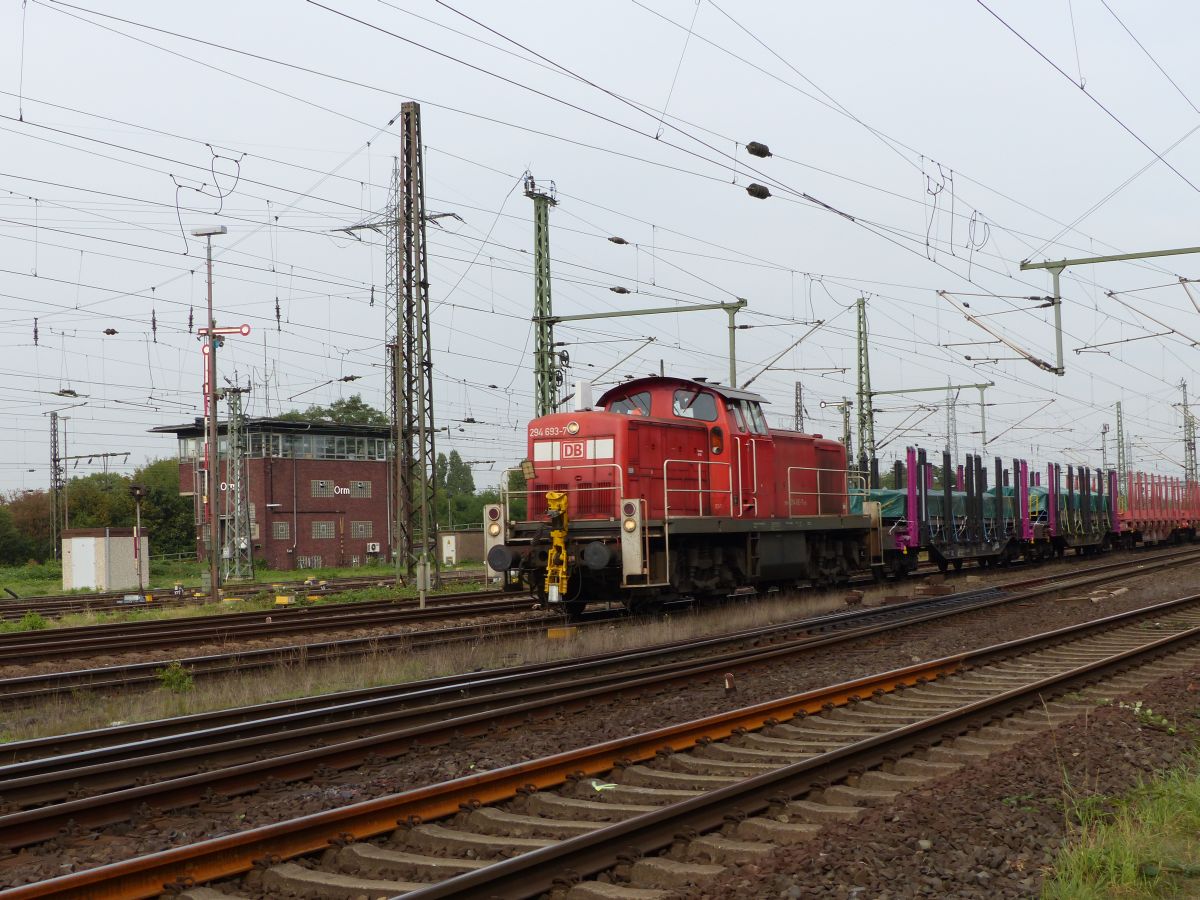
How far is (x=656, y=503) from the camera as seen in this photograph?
16812 millimetres

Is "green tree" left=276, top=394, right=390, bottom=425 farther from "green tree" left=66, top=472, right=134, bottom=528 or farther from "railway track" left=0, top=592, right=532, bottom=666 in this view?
"railway track" left=0, top=592, right=532, bottom=666

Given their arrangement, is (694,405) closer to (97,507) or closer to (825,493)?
(825,493)

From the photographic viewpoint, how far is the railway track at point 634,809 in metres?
4.93

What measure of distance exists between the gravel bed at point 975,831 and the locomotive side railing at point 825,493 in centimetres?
1118

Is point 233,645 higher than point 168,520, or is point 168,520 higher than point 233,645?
point 168,520

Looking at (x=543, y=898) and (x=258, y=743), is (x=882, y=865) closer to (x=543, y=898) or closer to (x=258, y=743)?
(x=543, y=898)

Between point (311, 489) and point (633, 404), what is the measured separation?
47.8m

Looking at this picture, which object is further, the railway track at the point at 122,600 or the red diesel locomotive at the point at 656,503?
the railway track at the point at 122,600

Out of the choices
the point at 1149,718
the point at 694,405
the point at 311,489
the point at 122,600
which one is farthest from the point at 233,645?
the point at 311,489

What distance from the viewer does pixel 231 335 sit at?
26.9 meters

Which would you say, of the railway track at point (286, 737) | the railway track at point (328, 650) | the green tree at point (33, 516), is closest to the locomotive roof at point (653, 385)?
the railway track at point (328, 650)

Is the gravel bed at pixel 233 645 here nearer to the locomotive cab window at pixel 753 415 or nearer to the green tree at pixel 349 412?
the locomotive cab window at pixel 753 415

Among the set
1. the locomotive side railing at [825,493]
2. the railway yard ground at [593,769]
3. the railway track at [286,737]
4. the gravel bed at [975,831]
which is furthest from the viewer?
the locomotive side railing at [825,493]

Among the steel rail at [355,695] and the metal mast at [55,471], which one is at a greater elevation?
the metal mast at [55,471]
